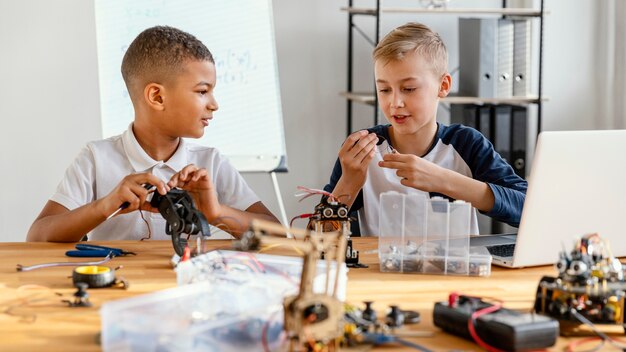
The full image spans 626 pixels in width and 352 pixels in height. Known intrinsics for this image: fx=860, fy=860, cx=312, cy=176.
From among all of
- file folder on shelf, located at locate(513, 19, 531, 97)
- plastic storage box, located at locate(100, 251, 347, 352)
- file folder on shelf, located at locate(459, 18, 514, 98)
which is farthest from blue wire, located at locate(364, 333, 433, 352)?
file folder on shelf, located at locate(513, 19, 531, 97)

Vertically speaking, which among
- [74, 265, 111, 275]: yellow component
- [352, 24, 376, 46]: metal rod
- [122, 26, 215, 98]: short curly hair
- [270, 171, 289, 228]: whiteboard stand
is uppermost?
[352, 24, 376, 46]: metal rod

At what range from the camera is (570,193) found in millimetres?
1479

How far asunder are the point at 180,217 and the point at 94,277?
0.23 m

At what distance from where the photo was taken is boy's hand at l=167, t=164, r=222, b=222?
69.2 inches

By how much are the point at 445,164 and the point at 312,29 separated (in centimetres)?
178

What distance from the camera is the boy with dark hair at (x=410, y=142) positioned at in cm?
196

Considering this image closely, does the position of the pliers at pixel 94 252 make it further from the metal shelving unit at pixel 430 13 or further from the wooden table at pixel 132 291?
the metal shelving unit at pixel 430 13

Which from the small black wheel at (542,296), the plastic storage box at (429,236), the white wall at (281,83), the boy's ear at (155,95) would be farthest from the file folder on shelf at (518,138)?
the small black wheel at (542,296)

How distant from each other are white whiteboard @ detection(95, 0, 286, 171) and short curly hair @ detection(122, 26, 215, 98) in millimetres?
1237

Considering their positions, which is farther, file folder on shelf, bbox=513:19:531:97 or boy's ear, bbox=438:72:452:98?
file folder on shelf, bbox=513:19:531:97

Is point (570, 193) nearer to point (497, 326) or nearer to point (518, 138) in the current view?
point (497, 326)

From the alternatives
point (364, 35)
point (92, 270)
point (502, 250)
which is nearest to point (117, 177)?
point (92, 270)

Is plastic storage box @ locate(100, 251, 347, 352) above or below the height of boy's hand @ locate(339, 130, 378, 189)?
below

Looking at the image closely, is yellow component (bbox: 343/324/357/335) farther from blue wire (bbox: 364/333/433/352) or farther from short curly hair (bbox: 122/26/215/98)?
short curly hair (bbox: 122/26/215/98)
